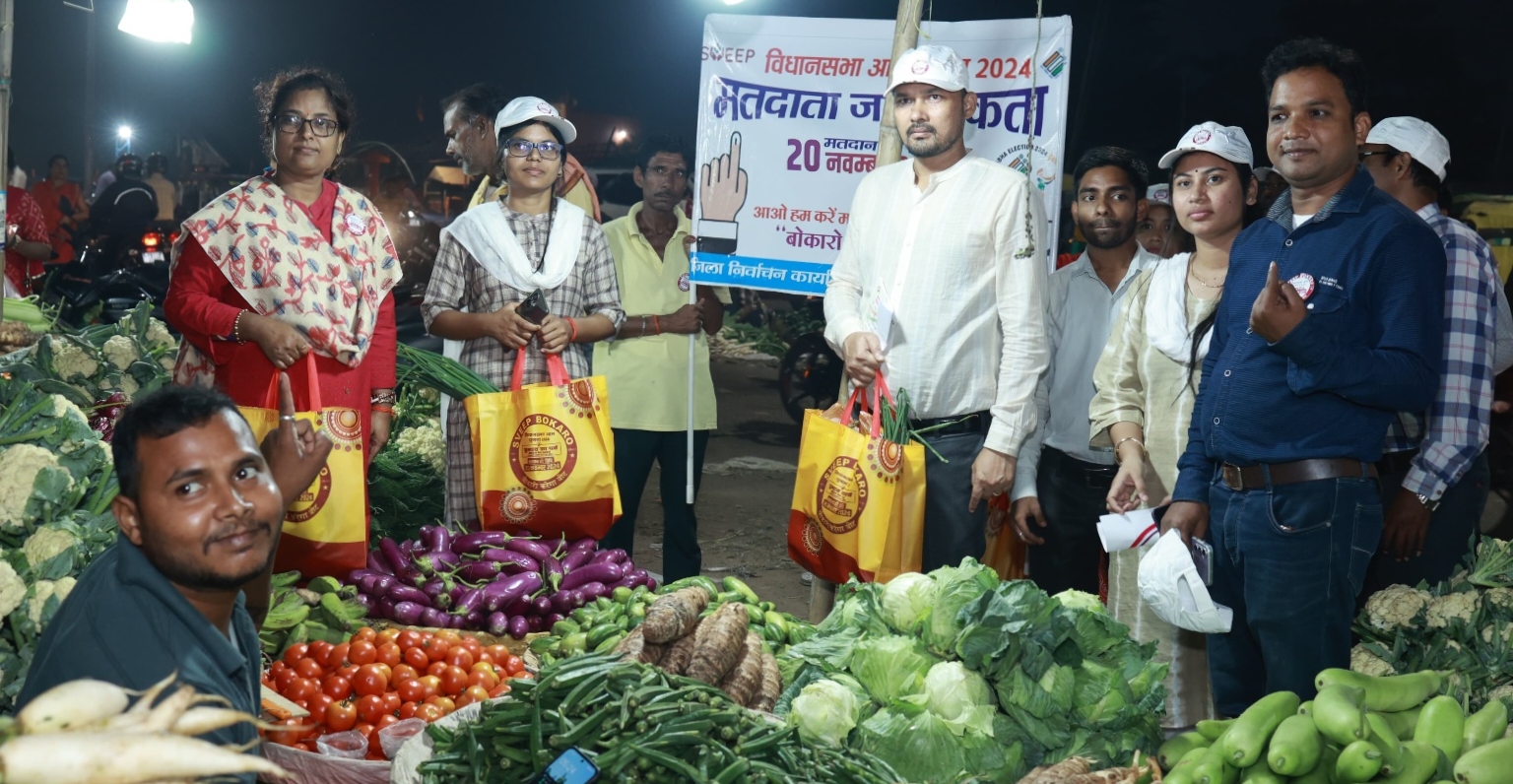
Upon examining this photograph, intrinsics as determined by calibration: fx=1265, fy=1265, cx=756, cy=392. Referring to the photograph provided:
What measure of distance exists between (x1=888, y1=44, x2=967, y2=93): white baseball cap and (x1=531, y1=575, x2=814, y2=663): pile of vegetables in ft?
5.70

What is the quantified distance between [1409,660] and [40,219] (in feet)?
29.5

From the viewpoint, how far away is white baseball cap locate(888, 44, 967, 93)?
408 cm

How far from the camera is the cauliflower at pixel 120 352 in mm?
4973

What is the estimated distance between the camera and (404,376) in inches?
207

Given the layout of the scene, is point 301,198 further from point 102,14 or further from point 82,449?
point 102,14

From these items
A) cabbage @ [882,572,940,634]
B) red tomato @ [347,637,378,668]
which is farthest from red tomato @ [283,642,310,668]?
cabbage @ [882,572,940,634]

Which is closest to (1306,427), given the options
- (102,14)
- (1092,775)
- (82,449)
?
(1092,775)

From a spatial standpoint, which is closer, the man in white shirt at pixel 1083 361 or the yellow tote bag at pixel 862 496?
the yellow tote bag at pixel 862 496

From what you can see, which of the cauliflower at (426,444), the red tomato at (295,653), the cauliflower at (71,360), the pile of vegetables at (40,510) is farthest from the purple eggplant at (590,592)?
the cauliflower at (71,360)

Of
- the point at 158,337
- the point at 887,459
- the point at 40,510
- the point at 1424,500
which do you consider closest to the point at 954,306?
the point at 887,459

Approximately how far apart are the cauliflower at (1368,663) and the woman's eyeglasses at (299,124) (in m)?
3.79

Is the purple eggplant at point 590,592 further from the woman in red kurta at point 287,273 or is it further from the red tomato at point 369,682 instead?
the red tomato at point 369,682

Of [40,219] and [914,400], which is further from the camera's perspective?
[40,219]

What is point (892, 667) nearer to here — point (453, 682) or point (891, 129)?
point (453, 682)
